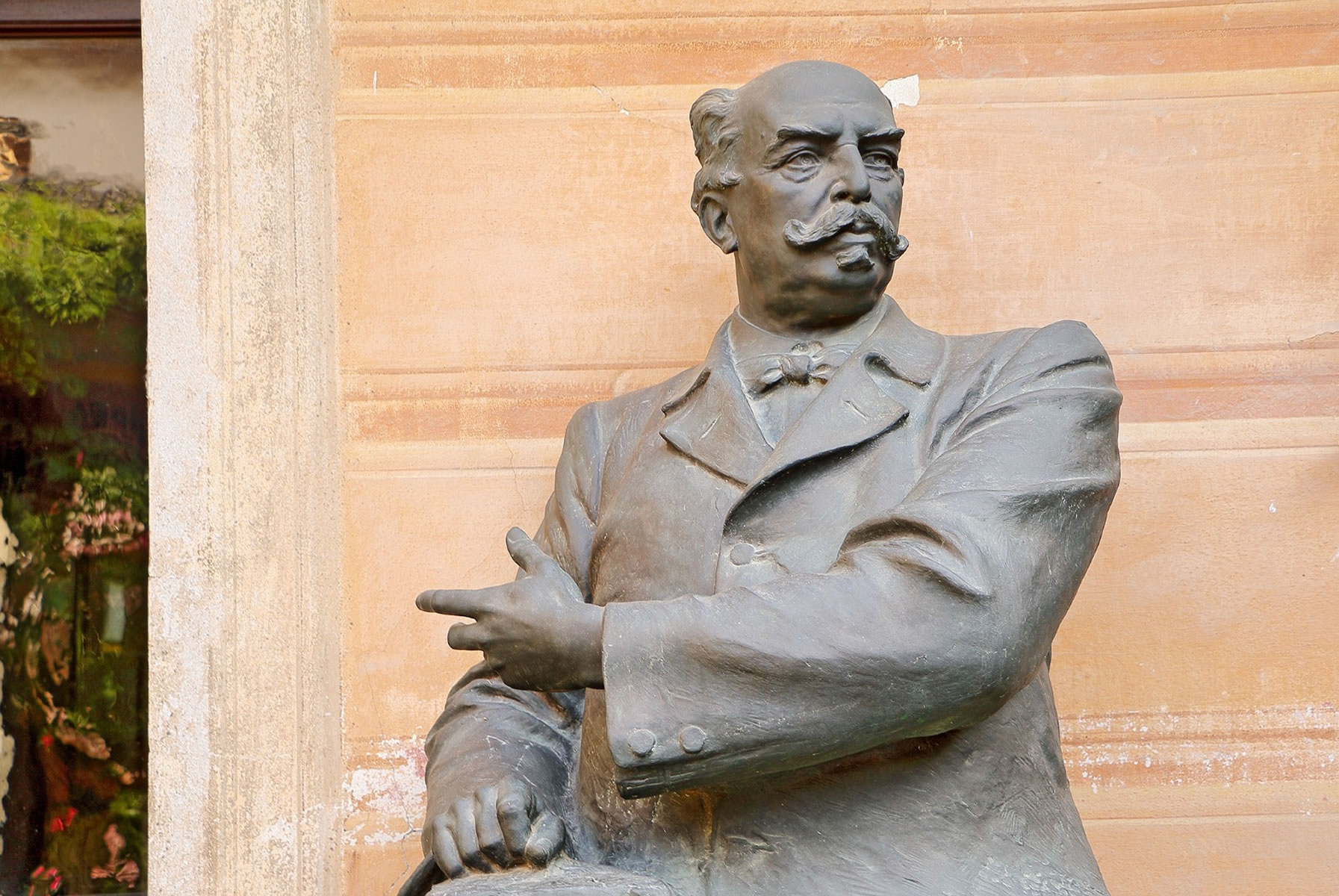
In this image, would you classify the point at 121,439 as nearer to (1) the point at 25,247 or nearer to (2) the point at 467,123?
(1) the point at 25,247

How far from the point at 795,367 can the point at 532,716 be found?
67 cm

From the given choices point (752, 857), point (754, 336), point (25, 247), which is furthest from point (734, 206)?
point (25, 247)

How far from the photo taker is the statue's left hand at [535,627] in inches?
105

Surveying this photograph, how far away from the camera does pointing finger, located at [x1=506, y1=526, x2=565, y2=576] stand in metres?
2.75

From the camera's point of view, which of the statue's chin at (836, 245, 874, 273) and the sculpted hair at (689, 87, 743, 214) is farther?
the sculpted hair at (689, 87, 743, 214)

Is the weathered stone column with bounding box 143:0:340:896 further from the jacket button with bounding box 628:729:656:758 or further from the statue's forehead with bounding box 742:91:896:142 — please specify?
the jacket button with bounding box 628:729:656:758

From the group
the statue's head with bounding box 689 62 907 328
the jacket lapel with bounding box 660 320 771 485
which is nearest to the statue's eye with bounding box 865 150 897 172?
the statue's head with bounding box 689 62 907 328

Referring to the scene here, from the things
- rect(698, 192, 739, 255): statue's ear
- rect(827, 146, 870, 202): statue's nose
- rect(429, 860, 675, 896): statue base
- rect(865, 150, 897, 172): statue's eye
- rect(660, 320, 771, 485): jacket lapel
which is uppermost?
rect(865, 150, 897, 172): statue's eye

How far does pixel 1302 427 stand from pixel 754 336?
53.6 inches

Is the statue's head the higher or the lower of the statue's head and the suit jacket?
the higher

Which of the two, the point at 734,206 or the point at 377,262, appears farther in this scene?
the point at 377,262

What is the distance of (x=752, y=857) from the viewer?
276 centimetres

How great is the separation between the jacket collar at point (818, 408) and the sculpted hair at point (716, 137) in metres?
0.28

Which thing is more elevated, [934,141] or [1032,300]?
[934,141]
